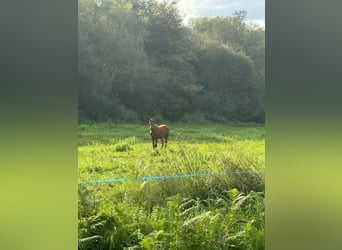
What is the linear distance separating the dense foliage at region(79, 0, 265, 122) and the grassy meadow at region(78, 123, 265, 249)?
0.14 metres

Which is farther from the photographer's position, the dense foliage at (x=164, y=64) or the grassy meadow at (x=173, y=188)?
the dense foliage at (x=164, y=64)

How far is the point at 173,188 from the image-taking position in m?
3.60

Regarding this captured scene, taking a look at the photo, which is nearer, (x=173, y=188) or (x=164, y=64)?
(x=173, y=188)

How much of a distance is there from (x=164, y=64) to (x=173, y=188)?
964 mm

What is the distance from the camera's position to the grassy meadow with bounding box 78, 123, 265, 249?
2.89 meters

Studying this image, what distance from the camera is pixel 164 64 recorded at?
3855mm

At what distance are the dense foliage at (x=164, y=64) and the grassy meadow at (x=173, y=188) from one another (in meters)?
0.14

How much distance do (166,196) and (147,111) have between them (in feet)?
2.14

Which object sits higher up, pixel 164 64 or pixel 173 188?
pixel 164 64

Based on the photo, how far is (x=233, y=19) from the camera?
4031 mm

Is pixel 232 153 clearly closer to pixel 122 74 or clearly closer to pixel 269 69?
pixel 122 74

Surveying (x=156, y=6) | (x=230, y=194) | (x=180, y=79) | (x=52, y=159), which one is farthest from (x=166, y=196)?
(x=52, y=159)

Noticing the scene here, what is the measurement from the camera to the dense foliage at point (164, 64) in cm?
362

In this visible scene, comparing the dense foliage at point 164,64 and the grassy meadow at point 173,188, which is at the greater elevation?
the dense foliage at point 164,64
